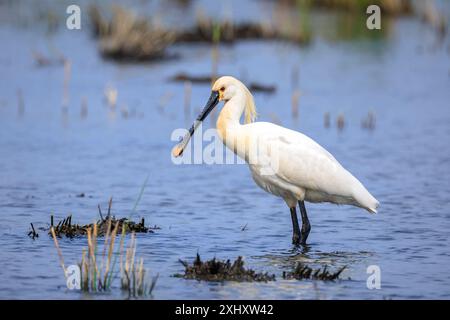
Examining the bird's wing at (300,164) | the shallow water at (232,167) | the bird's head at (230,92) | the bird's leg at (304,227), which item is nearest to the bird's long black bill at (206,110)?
the bird's head at (230,92)

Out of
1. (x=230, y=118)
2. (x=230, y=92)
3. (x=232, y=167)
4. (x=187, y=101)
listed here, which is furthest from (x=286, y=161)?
(x=187, y=101)

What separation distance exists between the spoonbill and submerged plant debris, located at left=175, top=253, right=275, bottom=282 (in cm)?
147

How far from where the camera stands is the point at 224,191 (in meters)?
13.9

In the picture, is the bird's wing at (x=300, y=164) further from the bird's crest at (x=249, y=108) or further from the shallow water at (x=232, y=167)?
the shallow water at (x=232, y=167)

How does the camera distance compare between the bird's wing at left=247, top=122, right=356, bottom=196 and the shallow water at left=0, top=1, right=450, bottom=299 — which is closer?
the shallow water at left=0, top=1, right=450, bottom=299

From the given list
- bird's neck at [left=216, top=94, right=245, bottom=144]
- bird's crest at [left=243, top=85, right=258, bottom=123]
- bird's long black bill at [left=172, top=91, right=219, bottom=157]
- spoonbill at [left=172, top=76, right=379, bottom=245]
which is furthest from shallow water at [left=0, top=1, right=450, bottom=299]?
bird's crest at [left=243, top=85, right=258, bottom=123]

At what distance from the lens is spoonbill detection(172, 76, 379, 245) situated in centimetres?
1091

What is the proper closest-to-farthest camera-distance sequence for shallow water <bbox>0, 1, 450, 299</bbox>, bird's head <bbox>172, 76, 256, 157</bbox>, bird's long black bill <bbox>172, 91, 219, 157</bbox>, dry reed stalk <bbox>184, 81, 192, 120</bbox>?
1. shallow water <bbox>0, 1, 450, 299</bbox>
2. bird's head <bbox>172, 76, 256, 157</bbox>
3. bird's long black bill <bbox>172, 91, 219, 157</bbox>
4. dry reed stalk <bbox>184, 81, 192, 120</bbox>

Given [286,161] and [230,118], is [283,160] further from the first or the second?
[230,118]

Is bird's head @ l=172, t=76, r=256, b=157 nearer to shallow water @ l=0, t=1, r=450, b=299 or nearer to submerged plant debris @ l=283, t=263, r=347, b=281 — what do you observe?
shallow water @ l=0, t=1, r=450, b=299

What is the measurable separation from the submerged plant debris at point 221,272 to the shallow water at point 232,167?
3.6 inches

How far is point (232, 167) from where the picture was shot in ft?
50.2
